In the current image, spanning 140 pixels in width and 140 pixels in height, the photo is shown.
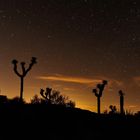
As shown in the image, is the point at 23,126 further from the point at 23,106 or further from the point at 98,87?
the point at 98,87

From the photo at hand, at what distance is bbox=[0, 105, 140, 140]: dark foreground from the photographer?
1325 centimetres

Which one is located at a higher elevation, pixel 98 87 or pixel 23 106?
pixel 98 87

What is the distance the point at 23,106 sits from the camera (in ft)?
50.5

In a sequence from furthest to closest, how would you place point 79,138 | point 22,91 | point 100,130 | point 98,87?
1. point 98,87
2. point 22,91
3. point 100,130
4. point 79,138

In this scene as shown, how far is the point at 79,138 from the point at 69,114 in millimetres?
1729

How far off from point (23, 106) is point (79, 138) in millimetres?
2777

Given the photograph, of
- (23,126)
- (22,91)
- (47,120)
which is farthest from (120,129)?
(22,91)

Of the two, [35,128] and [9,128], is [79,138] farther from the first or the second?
[9,128]

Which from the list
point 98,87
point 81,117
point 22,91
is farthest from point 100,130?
point 98,87

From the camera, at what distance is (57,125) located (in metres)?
14.6

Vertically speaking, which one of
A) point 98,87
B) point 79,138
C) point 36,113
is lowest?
point 79,138

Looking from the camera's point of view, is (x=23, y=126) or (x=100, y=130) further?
(x=100, y=130)

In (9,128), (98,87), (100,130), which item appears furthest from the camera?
(98,87)

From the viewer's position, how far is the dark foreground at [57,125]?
1325cm
